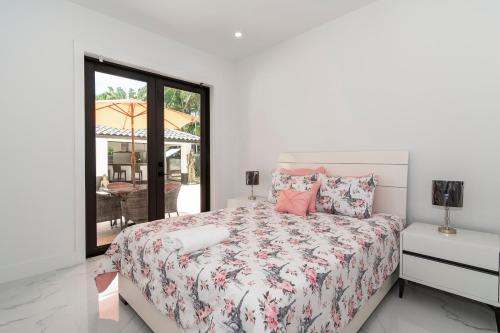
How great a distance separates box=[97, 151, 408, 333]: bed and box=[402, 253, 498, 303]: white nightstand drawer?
0.13m

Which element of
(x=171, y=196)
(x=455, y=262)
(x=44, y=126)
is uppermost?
(x=44, y=126)

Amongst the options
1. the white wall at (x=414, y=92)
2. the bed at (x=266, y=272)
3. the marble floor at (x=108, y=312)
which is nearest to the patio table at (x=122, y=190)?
the marble floor at (x=108, y=312)

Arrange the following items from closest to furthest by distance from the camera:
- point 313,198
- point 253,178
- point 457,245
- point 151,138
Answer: point 457,245
point 313,198
point 151,138
point 253,178

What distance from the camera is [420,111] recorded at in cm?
237

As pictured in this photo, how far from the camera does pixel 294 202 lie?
2.48 m

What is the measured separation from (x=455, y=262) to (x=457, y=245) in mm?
134

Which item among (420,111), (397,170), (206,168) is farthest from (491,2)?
(206,168)

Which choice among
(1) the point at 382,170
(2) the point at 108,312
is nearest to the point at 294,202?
(1) the point at 382,170

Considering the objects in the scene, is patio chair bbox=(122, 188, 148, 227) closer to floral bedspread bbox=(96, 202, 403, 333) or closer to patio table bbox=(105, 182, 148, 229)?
patio table bbox=(105, 182, 148, 229)

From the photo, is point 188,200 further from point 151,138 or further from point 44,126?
point 44,126

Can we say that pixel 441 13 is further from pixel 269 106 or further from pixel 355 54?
pixel 269 106

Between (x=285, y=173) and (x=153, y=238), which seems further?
(x=285, y=173)

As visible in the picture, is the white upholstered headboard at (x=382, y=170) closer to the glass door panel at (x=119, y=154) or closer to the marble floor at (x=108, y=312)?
the marble floor at (x=108, y=312)

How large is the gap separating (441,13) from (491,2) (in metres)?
0.33
